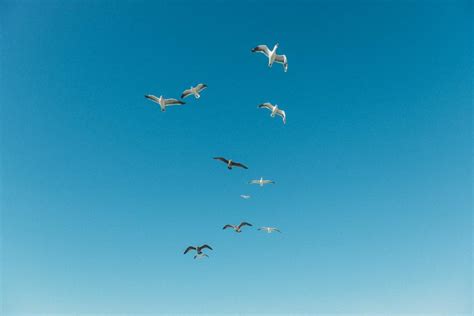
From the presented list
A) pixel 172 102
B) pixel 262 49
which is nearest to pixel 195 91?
pixel 172 102

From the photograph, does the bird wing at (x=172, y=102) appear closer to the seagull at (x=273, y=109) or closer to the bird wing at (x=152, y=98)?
the bird wing at (x=152, y=98)

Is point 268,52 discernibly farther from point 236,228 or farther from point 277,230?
point 277,230

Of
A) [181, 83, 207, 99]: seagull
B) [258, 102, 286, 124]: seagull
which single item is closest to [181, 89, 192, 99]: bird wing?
[181, 83, 207, 99]: seagull

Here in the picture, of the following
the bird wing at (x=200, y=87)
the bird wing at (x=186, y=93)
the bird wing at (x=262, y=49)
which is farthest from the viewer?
the bird wing at (x=186, y=93)

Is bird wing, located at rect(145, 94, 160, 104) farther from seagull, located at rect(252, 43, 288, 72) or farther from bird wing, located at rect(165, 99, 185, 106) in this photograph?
seagull, located at rect(252, 43, 288, 72)

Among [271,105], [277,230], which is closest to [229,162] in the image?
[271,105]

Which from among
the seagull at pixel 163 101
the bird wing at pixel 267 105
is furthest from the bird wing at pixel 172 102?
the bird wing at pixel 267 105

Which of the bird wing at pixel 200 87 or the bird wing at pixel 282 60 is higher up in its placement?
the bird wing at pixel 282 60

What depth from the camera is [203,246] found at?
158 ft

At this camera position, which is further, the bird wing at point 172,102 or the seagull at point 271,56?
the bird wing at point 172,102

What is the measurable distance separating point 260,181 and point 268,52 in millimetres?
14635

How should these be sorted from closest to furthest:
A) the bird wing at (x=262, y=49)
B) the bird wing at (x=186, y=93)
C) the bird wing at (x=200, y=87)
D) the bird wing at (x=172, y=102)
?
the bird wing at (x=262, y=49) < the bird wing at (x=200, y=87) < the bird wing at (x=172, y=102) < the bird wing at (x=186, y=93)

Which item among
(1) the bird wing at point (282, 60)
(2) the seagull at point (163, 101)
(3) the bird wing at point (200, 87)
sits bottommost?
(2) the seagull at point (163, 101)

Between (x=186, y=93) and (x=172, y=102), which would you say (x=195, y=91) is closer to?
(x=186, y=93)
